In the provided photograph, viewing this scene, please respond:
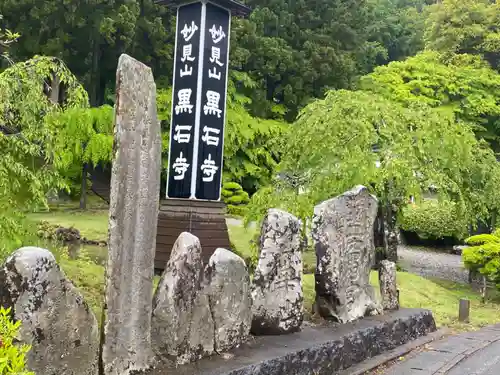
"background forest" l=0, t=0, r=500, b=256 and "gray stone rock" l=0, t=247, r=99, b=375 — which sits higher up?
"background forest" l=0, t=0, r=500, b=256

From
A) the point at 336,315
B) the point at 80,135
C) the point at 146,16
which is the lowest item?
the point at 336,315

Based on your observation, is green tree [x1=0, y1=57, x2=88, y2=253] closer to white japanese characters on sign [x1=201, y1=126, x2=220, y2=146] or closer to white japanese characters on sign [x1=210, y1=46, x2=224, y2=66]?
white japanese characters on sign [x1=201, y1=126, x2=220, y2=146]

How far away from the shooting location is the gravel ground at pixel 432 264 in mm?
14709

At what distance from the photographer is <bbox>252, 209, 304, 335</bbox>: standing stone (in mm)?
4980

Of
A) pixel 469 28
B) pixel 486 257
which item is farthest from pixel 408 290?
pixel 469 28

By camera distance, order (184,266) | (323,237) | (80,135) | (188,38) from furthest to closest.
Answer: (80,135)
(188,38)
(323,237)
(184,266)

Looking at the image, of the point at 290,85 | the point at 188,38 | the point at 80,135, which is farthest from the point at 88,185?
the point at 188,38

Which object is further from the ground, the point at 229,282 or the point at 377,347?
the point at 229,282

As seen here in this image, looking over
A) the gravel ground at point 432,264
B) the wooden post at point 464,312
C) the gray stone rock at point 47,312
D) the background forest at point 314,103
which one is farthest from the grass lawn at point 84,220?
the gray stone rock at point 47,312

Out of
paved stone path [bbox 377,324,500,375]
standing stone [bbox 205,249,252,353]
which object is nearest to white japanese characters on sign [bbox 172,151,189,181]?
paved stone path [bbox 377,324,500,375]

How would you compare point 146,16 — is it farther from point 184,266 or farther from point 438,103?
point 184,266

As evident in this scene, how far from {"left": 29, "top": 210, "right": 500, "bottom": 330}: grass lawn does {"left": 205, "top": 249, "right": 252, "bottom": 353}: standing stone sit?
1492mm

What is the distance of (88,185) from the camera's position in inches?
866

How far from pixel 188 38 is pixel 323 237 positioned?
6026 millimetres
